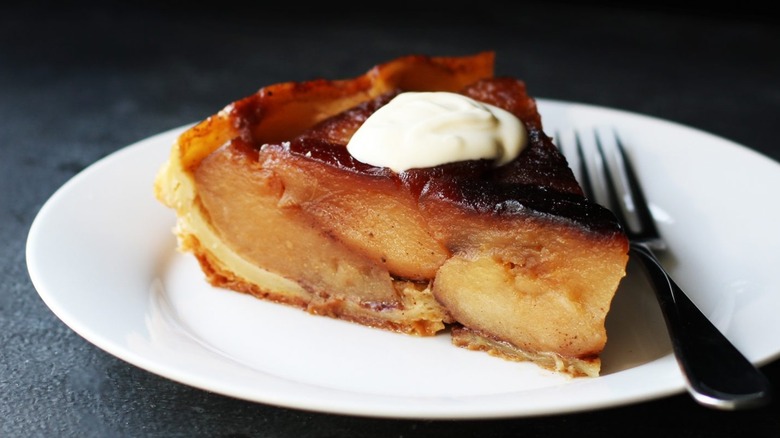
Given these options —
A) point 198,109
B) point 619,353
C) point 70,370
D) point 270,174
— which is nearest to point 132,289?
point 70,370

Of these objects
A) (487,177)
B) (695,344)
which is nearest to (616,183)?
(487,177)

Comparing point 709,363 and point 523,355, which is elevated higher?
point 709,363

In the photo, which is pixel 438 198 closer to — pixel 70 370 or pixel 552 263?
pixel 552 263

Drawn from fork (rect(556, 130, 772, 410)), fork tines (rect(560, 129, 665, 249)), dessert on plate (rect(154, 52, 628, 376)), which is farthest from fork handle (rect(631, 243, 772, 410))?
fork tines (rect(560, 129, 665, 249))

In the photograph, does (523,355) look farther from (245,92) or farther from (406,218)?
(245,92)

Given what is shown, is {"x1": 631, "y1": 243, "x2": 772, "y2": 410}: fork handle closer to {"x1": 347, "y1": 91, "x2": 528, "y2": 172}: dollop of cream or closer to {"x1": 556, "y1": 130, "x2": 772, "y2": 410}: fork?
{"x1": 556, "y1": 130, "x2": 772, "y2": 410}: fork

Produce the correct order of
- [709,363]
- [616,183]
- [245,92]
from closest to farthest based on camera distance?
[709,363], [616,183], [245,92]

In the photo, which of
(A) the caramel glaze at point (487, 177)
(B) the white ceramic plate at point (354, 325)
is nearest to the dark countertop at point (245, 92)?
(B) the white ceramic plate at point (354, 325)
